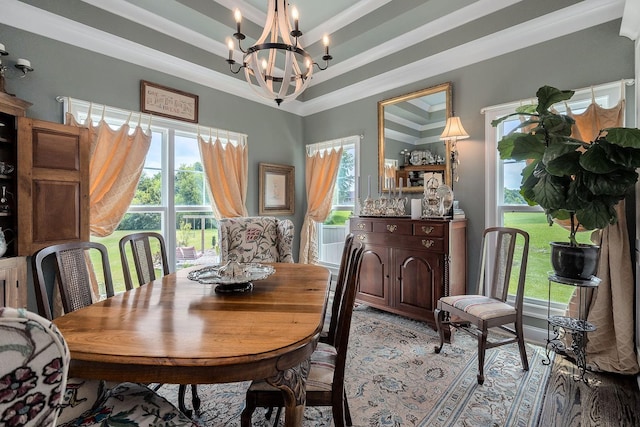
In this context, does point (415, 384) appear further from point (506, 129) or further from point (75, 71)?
point (75, 71)

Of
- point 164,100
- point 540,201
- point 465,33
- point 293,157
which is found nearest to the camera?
point 540,201

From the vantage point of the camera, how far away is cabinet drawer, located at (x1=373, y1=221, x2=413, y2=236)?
9.96 ft

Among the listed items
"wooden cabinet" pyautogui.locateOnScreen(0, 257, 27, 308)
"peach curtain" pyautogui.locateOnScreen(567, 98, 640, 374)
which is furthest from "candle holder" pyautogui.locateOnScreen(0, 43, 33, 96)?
"peach curtain" pyautogui.locateOnScreen(567, 98, 640, 374)

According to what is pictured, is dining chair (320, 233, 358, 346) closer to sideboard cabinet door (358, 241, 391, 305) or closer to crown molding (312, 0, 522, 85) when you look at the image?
sideboard cabinet door (358, 241, 391, 305)

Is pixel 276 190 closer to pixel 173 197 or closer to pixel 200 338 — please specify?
pixel 173 197

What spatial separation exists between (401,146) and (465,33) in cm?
127

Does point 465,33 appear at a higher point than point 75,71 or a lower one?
higher

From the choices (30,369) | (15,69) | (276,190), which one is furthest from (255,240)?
(30,369)

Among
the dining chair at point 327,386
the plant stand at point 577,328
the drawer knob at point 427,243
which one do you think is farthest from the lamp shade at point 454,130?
the dining chair at point 327,386

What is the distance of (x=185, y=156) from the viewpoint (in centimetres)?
363

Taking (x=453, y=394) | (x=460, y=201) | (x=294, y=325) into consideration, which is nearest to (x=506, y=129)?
(x=460, y=201)

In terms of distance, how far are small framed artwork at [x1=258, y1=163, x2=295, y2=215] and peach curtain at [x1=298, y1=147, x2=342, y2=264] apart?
0.28 meters

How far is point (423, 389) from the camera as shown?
2.00m

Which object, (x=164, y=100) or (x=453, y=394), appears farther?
(x=164, y=100)
